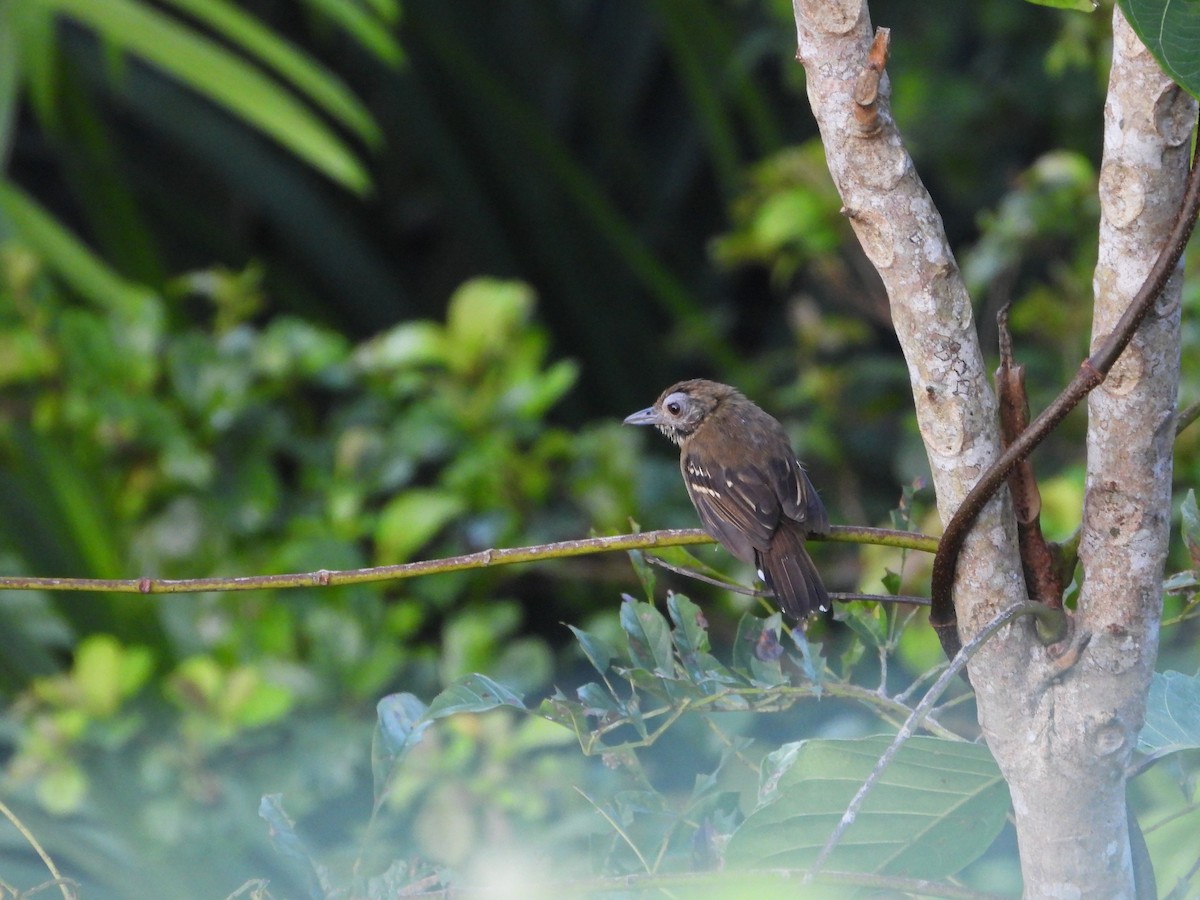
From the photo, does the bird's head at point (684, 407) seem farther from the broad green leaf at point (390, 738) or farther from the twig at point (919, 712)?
the twig at point (919, 712)

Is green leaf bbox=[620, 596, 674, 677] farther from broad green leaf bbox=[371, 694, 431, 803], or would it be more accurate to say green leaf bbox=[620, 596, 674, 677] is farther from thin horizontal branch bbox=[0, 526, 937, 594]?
broad green leaf bbox=[371, 694, 431, 803]

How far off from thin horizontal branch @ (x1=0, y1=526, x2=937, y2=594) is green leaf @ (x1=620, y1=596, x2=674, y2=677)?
0.18 ft

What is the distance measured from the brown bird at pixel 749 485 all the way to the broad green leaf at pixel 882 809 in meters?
0.78

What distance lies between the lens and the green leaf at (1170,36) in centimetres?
78

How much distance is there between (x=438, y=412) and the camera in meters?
2.88

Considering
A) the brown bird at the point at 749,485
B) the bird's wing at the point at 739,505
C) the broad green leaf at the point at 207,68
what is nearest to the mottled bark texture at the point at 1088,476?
the brown bird at the point at 749,485

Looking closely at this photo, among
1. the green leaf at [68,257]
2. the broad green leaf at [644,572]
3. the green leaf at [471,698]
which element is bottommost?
the green leaf at [471,698]

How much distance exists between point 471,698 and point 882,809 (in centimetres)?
35

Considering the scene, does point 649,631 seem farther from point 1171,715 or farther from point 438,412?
point 438,412

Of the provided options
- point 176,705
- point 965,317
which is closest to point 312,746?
point 176,705

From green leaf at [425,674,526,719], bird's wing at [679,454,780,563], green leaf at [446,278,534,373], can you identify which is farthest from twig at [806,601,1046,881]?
green leaf at [446,278,534,373]

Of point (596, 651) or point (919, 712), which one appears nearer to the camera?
point (919, 712)

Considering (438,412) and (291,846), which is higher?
(438,412)

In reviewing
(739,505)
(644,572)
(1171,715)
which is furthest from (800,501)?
(1171,715)
